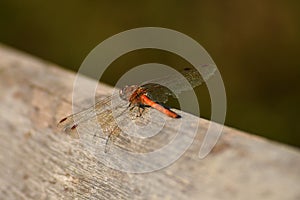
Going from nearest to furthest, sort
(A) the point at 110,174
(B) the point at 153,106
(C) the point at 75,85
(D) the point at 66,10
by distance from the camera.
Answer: (A) the point at 110,174
(B) the point at 153,106
(C) the point at 75,85
(D) the point at 66,10

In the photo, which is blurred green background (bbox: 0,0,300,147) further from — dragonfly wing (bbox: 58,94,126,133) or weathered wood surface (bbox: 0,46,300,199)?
dragonfly wing (bbox: 58,94,126,133)

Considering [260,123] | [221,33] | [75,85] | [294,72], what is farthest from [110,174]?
[221,33]

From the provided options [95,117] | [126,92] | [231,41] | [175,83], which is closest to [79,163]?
[95,117]

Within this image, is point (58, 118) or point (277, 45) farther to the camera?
point (277, 45)

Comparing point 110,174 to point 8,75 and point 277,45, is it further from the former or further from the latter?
point 277,45

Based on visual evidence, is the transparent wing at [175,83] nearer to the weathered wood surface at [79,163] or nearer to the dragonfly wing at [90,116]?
the dragonfly wing at [90,116]

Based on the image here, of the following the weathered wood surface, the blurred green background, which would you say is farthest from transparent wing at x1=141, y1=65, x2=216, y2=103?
the blurred green background

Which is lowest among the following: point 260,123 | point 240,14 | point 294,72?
point 260,123

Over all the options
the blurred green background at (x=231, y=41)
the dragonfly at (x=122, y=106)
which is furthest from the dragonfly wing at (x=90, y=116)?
→ the blurred green background at (x=231, y=41)
